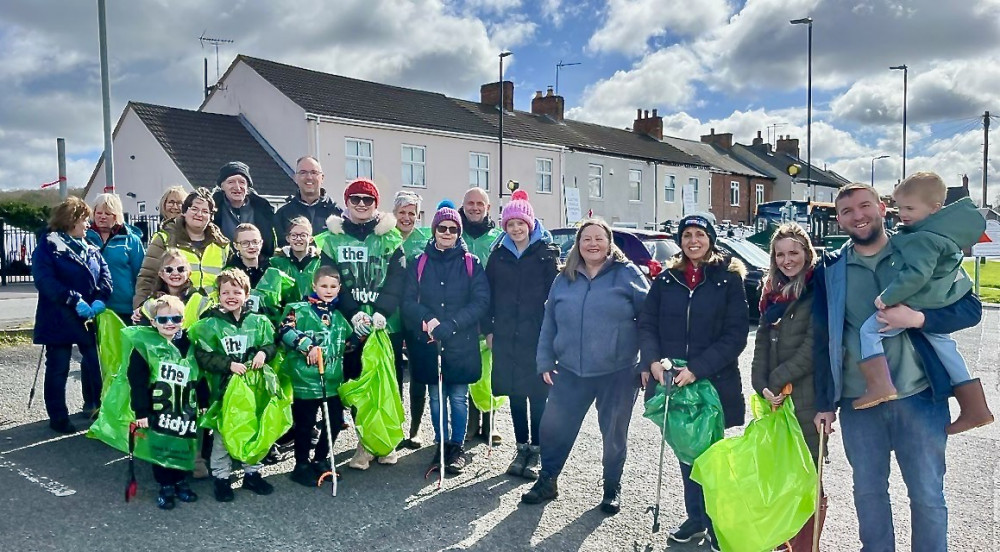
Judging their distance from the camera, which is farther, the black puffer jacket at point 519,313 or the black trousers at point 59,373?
the black trousers at point 59,373

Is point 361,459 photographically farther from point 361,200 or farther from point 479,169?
point 479,169

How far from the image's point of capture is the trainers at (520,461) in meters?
4.79

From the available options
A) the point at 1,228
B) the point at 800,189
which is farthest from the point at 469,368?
the point at 800,189

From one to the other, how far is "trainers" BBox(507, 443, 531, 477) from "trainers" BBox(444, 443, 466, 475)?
0.34 m

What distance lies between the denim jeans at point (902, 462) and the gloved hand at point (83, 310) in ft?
17.2

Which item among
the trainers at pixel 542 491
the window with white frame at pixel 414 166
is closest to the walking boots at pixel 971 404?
the trainers at pixel 542 491

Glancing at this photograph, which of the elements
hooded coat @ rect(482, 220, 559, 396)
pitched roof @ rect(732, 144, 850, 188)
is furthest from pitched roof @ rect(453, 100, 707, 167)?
hooded coat @ rect(482, 220, 559, 396)

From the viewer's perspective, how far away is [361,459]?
4.84 m

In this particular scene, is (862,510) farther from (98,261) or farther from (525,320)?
(98,261)

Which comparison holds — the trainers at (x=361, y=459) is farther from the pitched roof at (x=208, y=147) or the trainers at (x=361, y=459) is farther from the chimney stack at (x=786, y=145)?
the chimney stack at (x=786, y=145)

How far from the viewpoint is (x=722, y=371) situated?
378 cm

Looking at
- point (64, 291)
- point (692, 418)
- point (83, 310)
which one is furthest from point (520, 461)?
point (64, 291)

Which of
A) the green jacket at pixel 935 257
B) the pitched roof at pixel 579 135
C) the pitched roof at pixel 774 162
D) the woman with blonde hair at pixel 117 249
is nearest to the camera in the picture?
the green jacket at pixel 935 257

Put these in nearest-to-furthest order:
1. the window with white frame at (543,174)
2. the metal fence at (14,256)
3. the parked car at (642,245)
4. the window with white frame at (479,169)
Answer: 1. the parked car at (642,245)
2. the metal fence at (14,256)
3. the window with white frame at (479,169)
4. the window with white frame at (543,174)
